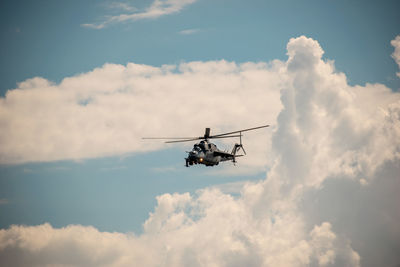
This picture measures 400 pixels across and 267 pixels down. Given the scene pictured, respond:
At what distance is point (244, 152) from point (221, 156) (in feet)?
28.2

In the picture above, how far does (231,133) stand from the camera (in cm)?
9138

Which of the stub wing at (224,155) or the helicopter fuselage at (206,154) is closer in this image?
the helicopter fuselage at (206,154)

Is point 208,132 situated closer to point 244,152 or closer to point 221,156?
point 221,156

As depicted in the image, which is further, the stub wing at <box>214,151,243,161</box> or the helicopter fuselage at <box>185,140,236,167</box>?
the stub wing at <box>214,151,243,161</box>

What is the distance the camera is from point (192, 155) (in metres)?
92.2

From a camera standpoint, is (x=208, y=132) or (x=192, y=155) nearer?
(x=192, y=155)

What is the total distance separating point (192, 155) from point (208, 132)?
8.69 m

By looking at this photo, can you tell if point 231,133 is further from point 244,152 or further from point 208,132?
point 244,152

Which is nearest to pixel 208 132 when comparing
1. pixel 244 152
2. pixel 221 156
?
pixel 221 156

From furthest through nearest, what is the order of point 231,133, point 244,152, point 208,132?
point 244,152, point 208,132, point 231,133

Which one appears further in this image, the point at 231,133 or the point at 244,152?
the point at 244,152

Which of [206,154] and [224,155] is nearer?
[206,154]

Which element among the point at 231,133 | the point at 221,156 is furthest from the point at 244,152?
the point at 231,133

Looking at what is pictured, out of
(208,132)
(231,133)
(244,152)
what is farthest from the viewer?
(244,152)
